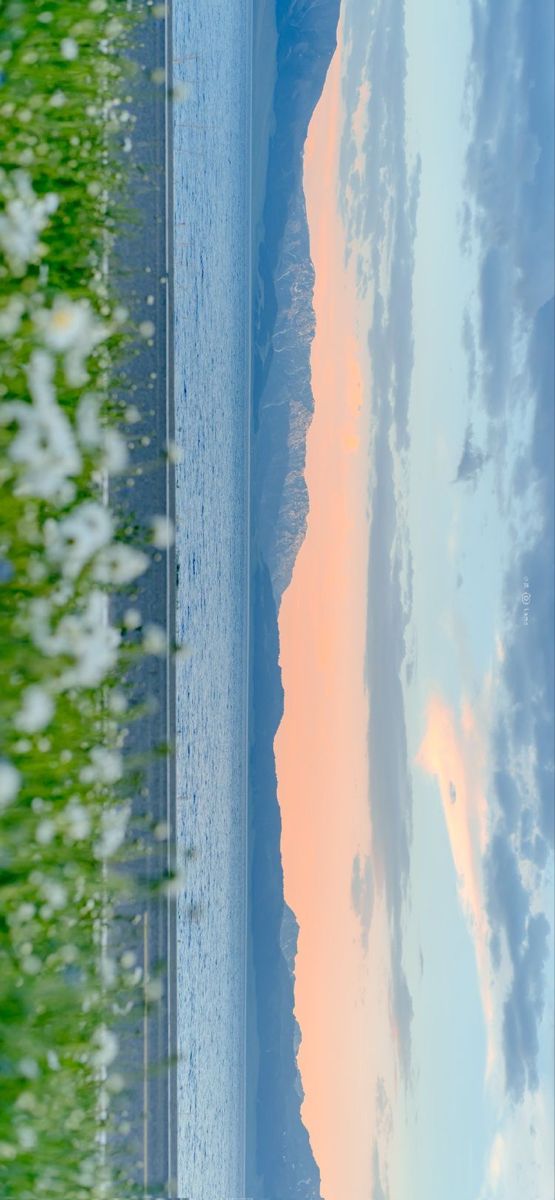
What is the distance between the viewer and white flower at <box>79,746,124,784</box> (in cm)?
225

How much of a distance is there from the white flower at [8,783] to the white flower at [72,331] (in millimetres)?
996

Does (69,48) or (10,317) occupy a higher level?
(69,48)

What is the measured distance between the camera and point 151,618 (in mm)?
2385

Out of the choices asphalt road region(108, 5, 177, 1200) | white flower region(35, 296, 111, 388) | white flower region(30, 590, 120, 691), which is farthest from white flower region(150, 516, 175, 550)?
white flower region(35, 296, 111, 388)

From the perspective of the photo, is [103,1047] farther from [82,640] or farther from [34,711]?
[82,640]

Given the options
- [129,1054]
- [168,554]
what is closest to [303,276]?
[168,554]

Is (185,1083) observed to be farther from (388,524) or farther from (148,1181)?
(388,524)

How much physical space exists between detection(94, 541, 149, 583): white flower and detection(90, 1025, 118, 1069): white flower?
1.15 meters

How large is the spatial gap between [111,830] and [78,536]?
0.77m

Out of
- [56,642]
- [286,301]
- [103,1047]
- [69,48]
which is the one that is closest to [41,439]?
[56,642]

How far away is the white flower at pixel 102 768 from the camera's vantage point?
2254mm

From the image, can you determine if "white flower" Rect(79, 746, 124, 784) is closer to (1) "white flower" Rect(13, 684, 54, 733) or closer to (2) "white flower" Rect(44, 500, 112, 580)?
(1) "white flower" Rect(13, 684, 54, 733)

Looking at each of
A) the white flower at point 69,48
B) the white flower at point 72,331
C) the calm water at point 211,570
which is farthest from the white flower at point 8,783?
the white flower at point 69,48

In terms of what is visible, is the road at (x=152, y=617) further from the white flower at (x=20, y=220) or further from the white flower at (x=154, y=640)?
the white flower at (x=20, y=220)
